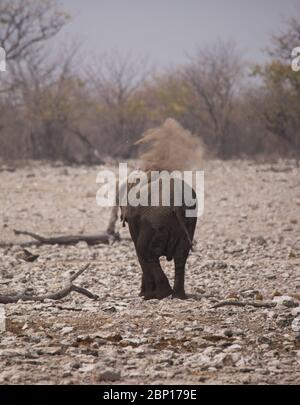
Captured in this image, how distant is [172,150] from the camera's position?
8758 millimetres

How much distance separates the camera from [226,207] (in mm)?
17562

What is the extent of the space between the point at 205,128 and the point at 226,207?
18352 millimetres

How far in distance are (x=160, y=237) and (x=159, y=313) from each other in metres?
0.96

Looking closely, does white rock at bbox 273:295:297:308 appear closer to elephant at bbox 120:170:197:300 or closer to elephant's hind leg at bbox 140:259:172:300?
elephant at bbox 120:170:197:300

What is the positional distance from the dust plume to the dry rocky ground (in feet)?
4.17

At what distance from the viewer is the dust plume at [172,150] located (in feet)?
28.6

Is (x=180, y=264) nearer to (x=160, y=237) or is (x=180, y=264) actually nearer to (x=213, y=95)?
(x=160, y=237)

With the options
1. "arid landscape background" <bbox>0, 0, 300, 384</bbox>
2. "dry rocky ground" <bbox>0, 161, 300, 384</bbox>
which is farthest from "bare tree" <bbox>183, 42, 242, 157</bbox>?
"dry rocky ground" <bbox>0, 161, 300, 384</bbox>

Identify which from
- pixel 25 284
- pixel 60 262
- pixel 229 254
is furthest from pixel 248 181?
pixel 25 284

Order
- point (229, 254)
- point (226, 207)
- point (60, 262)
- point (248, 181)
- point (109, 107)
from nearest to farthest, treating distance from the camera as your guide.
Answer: point (60, 262), point (229, 254), point (226, 207), point (248, 181), point (109, 107)

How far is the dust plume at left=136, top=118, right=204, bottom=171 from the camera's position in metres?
8.70

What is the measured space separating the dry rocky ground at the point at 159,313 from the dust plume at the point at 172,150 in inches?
50.0

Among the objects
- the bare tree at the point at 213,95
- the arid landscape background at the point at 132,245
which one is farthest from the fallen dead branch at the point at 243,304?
the bare tree at the point at 213,95

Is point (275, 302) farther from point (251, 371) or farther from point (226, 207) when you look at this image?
point (226, 207)
